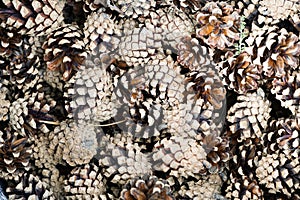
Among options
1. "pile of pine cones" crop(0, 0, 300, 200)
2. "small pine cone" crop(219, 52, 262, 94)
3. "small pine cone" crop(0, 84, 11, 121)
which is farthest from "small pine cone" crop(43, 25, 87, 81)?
"small pine cone" crop(219, 52, 262, 94)

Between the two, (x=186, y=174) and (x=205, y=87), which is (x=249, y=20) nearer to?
(x=205, y=87)

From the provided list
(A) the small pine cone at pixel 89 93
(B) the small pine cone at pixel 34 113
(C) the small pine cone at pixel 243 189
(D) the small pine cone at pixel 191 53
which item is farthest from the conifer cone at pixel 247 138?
(B) the small pine cone at pixel 34 113

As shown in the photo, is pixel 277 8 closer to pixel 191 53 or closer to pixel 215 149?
pixel 191 53

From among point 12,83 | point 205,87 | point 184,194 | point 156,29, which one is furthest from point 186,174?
point 12,83

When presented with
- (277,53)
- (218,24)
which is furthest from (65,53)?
(277,53)

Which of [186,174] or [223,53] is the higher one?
[223,53]

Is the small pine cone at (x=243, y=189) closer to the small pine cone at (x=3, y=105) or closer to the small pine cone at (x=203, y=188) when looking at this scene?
the small pine cone at (x=203, y=188)
